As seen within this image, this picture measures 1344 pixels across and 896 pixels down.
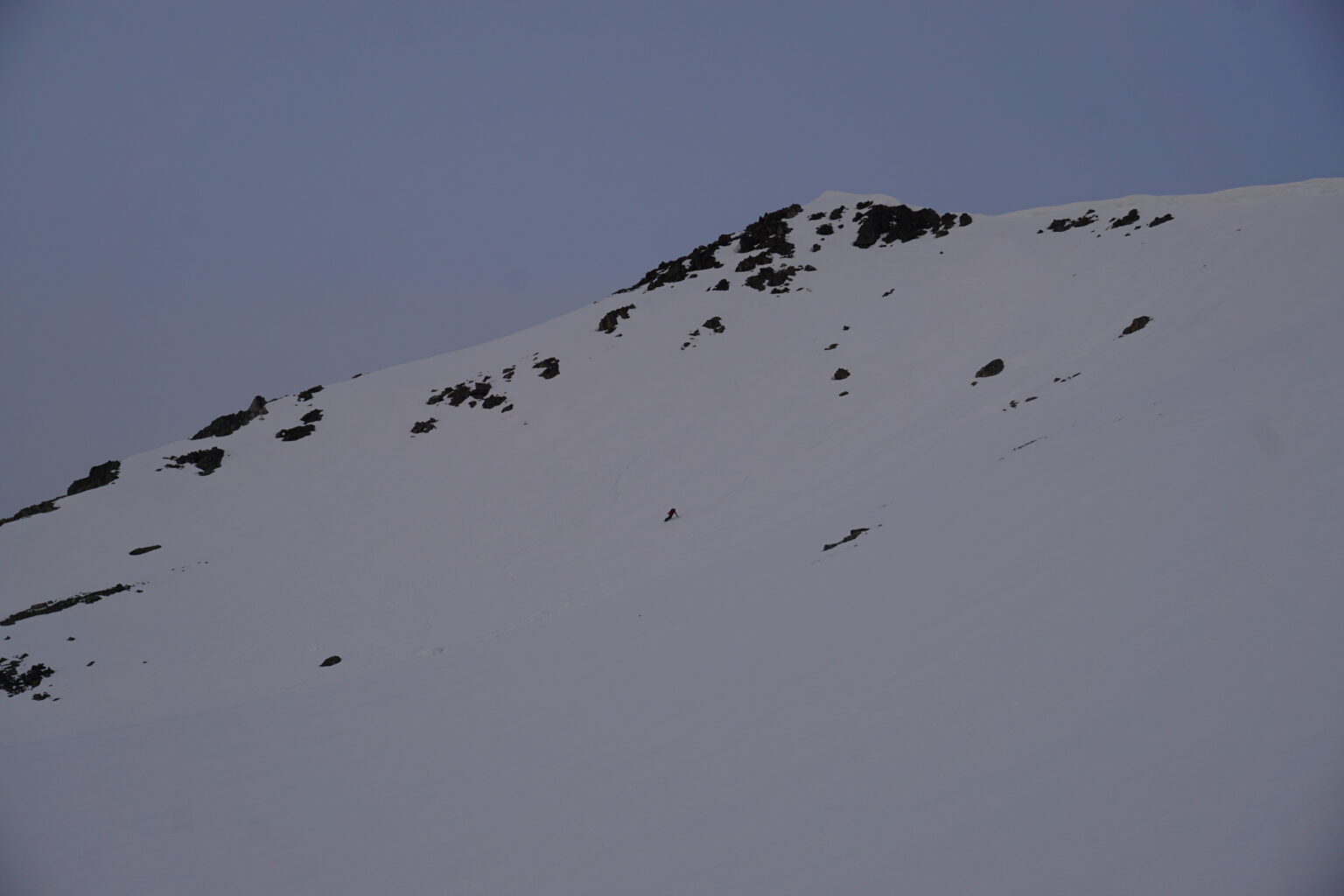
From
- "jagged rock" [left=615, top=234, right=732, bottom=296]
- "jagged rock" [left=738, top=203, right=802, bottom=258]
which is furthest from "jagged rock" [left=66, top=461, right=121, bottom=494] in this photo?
"jagged rock" [left=738, top=203, right=802, bottom=258]

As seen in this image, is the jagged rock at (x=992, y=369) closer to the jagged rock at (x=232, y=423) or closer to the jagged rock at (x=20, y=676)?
the jagged rock at (x=20, y=676)

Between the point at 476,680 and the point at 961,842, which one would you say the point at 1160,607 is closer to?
the point at 961,842

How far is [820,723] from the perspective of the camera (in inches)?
314

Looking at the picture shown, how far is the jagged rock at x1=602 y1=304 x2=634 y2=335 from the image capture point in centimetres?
4916

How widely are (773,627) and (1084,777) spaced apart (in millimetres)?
7023

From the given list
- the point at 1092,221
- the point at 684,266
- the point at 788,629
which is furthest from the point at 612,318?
the point at 788,629

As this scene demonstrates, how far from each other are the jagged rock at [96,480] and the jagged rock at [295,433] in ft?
27.9

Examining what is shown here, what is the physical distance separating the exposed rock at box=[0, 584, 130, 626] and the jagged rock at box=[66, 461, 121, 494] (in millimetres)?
12824

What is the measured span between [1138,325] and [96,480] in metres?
52.9

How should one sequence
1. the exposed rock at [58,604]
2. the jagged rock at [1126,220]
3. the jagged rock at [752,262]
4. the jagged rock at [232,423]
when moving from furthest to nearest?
the jagged rock at [752,262] < the jagged rock at [232,423] < the jagged rock at [1126,220] < the exposed rock at [58,604]

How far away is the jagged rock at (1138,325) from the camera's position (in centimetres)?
2562

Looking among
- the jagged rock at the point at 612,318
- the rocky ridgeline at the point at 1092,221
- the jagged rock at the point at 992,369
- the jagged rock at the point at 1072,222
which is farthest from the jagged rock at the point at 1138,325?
the jagged rock at the point at 612,318

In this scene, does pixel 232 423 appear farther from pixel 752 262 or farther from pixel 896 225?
pixel 896 225

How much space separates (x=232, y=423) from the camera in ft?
147
